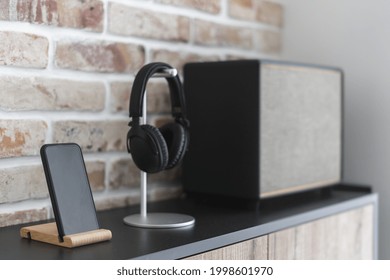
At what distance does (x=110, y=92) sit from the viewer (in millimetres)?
1323

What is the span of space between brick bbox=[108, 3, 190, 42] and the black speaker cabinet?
10 centimetres

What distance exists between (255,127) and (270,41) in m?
0.57

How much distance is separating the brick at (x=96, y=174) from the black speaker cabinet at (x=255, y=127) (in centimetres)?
22

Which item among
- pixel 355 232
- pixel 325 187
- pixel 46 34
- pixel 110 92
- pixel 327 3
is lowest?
pixel 355 232

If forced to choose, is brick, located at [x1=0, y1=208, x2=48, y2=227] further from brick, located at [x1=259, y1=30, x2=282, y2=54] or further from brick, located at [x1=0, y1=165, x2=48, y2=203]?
brick, located at [x1=259, y1=30, x2=282, y2=54]

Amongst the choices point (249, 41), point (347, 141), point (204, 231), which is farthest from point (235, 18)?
point (204, 231)

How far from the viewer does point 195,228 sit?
1.11 meters

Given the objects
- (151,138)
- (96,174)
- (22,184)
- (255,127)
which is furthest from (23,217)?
(255,127)

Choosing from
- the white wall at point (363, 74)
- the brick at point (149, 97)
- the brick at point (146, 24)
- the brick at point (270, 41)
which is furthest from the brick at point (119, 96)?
the white wall at point (363, 74)

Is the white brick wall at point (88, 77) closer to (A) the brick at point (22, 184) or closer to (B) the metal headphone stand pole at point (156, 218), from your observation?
(A) the brick at point (22, 184)
